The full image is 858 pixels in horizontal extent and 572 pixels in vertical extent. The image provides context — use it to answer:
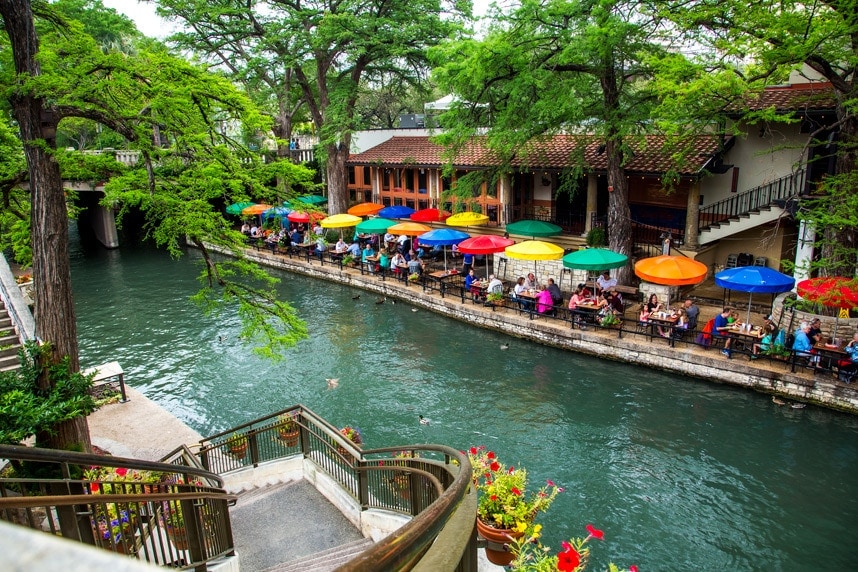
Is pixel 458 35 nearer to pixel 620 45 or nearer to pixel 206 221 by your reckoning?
pixel 620 45

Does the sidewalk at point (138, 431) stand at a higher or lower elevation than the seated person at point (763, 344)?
lower

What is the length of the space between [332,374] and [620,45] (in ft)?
40.3

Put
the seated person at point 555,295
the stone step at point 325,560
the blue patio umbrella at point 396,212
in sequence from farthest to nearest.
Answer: the blue patio umbrella at point 396,212
the seated person at point 555,295
the stone step at point 325,560

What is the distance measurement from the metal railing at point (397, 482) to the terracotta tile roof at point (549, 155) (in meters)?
12.9

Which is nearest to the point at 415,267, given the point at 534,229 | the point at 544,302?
the point at 534,229

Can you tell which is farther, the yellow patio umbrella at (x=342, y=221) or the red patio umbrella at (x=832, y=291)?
the yellow patio umbrella at (x=342, y=221)

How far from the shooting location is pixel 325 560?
7.01 metres

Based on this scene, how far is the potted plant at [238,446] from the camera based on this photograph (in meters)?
10.6

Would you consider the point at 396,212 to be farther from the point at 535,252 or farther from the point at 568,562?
the point at 568,562

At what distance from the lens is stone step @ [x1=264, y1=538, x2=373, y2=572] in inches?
267

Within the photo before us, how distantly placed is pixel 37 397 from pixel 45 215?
8.36ft

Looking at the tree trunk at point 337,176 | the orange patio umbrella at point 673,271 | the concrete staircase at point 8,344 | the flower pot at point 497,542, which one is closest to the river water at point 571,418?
the orange patio umbrella at point 673,271

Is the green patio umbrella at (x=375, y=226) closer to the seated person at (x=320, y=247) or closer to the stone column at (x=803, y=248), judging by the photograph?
the seated person at (x=320, y=247)

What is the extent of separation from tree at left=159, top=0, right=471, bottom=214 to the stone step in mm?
22848
